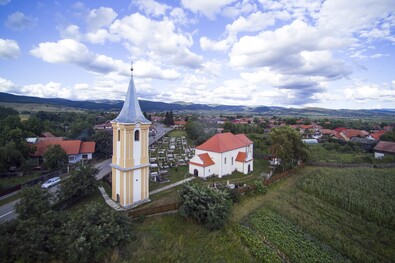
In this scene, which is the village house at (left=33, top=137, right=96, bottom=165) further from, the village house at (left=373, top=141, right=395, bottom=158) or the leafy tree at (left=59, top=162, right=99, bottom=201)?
the village house at (left=373, top=141, right=395, bottom=158)

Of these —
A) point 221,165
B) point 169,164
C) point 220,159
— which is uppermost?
point 220,159

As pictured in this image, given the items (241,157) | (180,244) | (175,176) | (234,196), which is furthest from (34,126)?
(180,244)

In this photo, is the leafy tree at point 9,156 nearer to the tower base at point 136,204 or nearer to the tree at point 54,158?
the tree at point 54,158

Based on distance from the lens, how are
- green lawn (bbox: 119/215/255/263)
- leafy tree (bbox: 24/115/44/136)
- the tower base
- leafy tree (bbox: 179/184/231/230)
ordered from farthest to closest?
leafy tree (bbox: 24/115/44/136) → the tower base → leafy tree (bbox: 179/184/231/230) → green lawn (bbox: 119/215/255/263)

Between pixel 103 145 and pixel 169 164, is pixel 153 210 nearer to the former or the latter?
pixel 169 164

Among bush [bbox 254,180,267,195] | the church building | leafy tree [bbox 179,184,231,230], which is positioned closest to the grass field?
leafy tree [bbox 179,184,231,230]

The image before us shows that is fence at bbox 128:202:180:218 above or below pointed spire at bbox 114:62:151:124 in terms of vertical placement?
below

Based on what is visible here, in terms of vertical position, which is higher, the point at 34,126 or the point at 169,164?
the point at 34,126

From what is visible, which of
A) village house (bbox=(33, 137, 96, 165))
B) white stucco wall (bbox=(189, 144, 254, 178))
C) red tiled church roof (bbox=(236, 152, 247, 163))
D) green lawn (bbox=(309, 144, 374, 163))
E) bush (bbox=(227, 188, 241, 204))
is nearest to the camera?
bush (bbox=(227, 188, 241, 204))
